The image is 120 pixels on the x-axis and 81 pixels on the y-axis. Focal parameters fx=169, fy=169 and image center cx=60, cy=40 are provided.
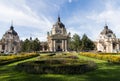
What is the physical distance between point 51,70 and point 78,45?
2651 inches

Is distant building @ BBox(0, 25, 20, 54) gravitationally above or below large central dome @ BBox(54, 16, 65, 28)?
below

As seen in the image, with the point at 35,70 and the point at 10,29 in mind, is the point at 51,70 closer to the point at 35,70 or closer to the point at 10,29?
the point at 35,70

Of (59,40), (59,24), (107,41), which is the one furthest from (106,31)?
(59,40)

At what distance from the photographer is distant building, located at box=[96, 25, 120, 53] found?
101 metres

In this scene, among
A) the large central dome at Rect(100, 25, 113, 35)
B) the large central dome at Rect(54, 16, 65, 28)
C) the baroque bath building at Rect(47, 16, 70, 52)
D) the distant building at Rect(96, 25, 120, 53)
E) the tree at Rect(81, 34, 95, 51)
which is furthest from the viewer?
the large central dome at Rect(100, 25, 113, 35)

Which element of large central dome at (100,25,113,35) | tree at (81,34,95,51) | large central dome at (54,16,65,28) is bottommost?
tree at (81,34,95,51)

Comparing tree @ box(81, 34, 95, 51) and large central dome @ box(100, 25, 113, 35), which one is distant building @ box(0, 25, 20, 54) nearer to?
tree @ box(81, 34, 95, 51)

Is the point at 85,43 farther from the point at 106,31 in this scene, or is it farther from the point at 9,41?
the point at 9,41

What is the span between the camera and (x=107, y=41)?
101875 millimetres

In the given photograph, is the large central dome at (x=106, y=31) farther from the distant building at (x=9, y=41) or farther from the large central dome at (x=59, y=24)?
the distant building at (x=9, y=41)

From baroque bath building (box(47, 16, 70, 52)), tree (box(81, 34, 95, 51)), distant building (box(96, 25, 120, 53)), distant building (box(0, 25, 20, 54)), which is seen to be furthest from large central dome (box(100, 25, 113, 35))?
distant building (box(0, 25, 20, 54))

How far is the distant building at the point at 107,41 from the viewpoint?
331ft

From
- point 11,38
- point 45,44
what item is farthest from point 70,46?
point 11,38

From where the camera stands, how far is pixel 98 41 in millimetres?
107250
